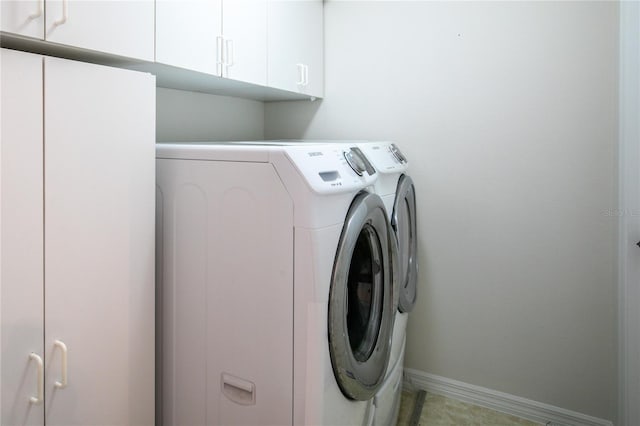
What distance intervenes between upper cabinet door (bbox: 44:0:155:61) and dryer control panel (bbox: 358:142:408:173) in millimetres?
910

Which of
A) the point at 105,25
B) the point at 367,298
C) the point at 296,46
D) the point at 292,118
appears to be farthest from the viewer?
the point at 292,118

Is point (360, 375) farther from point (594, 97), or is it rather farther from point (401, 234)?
point (594, 97)

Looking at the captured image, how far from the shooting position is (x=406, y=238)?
97.0 inches

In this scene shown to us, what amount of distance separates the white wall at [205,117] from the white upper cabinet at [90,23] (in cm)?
78

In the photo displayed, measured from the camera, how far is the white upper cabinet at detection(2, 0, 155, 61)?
4.10 feet

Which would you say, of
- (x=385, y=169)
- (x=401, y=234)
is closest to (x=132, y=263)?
(x=385, y=169)

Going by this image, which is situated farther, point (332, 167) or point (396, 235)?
point (396, 235)

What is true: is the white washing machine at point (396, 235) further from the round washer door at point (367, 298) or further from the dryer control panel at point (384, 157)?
the round washer door at point (367, 298)

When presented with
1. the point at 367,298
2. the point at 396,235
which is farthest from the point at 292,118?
the point at 367,298

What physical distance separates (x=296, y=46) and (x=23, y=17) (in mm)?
1535

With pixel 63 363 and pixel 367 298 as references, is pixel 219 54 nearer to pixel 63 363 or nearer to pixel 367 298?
pixel 367 298

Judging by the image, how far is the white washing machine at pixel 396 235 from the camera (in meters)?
2.02

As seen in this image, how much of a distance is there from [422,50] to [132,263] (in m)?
1.94

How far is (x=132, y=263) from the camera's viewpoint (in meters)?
1.56
